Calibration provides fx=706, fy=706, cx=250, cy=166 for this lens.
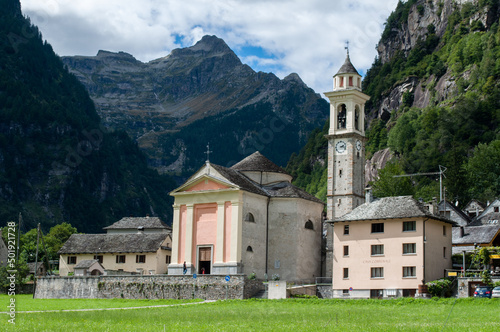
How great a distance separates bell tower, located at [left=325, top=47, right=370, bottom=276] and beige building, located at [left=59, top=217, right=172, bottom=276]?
22.6 metres

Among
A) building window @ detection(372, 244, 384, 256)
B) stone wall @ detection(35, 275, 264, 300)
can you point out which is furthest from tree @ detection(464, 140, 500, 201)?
stone wall @ detection(35, 275, 264, 300)

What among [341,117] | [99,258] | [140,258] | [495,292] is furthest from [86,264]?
[495,292]

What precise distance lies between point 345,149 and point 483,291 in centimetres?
2658

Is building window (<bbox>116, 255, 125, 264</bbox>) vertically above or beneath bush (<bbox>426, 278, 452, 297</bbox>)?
above

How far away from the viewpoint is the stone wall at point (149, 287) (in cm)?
5816

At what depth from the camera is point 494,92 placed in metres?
131

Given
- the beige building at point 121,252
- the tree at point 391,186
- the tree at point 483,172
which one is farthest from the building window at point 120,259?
the tree at point 483,172

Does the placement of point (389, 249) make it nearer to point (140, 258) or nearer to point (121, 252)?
point (140, 258)

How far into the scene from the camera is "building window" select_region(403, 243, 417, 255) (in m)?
57.3

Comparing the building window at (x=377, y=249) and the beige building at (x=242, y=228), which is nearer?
the building window at (x=377, y=249)

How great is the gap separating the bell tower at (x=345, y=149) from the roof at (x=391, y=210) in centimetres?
620

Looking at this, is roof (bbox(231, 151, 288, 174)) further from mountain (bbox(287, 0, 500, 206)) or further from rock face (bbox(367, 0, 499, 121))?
rock face (bbox(367, 0, 499, 121))

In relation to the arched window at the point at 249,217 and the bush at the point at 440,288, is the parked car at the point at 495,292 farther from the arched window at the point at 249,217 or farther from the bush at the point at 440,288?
the arched window at the point at 249,217

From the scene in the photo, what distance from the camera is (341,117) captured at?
72.9m
